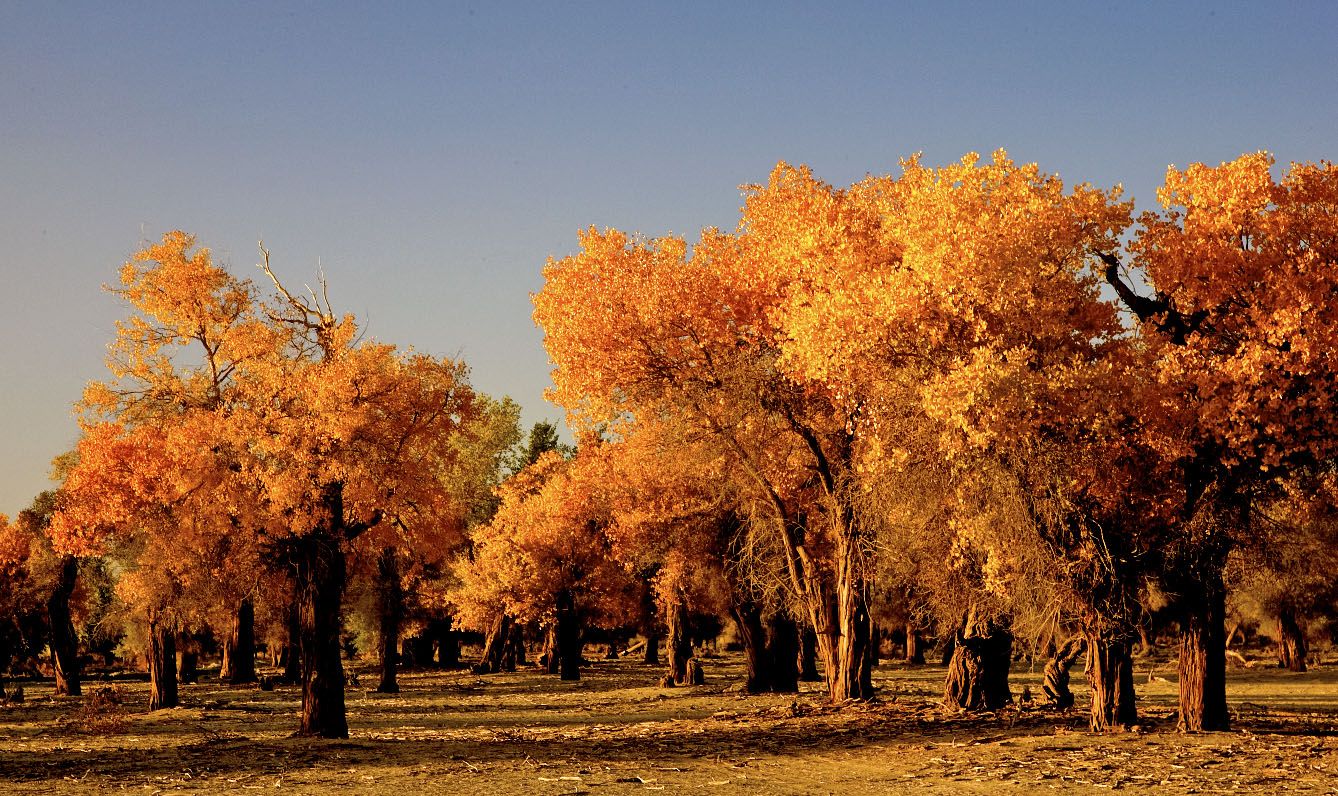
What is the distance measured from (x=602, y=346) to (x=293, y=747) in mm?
11220

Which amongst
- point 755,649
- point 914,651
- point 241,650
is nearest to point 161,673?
point 755,649

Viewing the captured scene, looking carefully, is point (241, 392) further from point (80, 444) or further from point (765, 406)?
point (765, 406)

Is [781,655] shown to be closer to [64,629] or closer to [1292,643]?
[64,629]

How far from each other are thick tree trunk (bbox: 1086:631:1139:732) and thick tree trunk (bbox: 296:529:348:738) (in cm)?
1577

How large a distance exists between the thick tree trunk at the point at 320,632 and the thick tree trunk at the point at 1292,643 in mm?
51468

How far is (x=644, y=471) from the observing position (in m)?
41.2

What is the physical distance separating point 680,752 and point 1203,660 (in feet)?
33.1

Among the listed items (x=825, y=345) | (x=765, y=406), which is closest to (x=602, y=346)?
(x=765, y=406)

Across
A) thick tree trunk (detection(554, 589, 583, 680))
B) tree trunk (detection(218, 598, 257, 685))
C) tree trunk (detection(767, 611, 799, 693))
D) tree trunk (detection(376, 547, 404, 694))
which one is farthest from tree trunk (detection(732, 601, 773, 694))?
tree trunk (detection(218, 598, 257, 685))

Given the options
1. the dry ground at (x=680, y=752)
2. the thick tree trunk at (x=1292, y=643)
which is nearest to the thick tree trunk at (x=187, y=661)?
the dry ground at (x=680, y=752)

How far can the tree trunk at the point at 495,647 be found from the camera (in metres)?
67.7

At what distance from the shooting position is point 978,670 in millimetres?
29203

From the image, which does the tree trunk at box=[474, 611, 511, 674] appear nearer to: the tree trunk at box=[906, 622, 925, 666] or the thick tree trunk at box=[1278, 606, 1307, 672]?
the tree trunk at box=[906, 622, 925, 666]

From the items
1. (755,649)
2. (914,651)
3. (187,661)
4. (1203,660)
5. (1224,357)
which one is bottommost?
(914,651)
